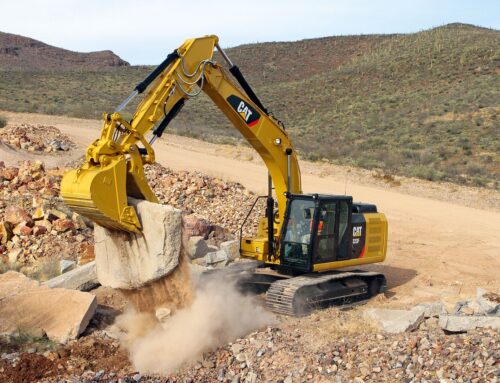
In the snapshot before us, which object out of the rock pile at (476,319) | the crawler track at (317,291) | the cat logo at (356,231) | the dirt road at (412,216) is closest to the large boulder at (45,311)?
the crawler track at (317,291)

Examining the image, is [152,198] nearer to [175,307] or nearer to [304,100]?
[175,307]

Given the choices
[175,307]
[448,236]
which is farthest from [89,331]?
[448,236]

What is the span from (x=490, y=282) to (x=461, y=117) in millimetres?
32142

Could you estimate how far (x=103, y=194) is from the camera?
26.3 ft

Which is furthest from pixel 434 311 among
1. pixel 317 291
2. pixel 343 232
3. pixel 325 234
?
pixel 343 232

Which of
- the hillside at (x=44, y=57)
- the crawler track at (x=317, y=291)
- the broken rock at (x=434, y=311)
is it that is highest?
the hillside at (x=44, y=57)

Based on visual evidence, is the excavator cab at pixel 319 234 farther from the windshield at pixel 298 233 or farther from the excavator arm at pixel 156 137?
the excavator arm at pixel 156 137

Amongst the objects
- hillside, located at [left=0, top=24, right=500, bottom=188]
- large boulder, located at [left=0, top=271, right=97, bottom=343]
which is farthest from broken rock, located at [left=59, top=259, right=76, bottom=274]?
hillside, located at [left=0, top=24, right=500, bottom=188]

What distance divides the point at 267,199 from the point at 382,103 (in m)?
44.2

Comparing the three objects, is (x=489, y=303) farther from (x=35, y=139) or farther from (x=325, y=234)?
(x=35, y=139)

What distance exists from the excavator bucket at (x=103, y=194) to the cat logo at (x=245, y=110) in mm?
2941

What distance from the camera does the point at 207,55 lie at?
10.2 m

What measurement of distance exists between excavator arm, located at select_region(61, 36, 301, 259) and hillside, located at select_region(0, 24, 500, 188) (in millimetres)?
18220

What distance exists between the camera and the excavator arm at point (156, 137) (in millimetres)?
8141
